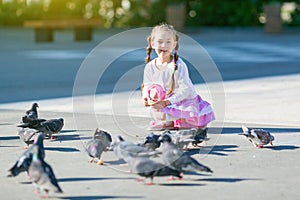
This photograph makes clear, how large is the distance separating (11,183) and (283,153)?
2.74 m

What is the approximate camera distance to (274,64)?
18.3 metres

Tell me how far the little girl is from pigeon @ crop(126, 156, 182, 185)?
2.70 metres

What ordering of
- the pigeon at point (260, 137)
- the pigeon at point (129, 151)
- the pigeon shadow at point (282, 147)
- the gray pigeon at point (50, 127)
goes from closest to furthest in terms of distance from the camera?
the pigeon at point (129, 151), the pigeon at point (260, 137), the pigeon shadow at point (282, 147), the gray pigeon at point (50, 127)

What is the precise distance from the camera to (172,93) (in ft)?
30.8

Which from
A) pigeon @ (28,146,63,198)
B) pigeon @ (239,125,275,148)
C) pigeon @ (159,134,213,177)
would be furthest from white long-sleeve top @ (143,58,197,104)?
pigeon @ (28,146,63,198)

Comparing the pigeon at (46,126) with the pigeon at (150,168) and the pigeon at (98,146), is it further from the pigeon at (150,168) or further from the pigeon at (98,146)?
the pigeon at (150,168)

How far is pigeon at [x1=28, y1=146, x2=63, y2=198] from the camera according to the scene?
614cm

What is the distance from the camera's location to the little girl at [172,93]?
9320 mm

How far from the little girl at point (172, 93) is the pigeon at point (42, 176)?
312 cm

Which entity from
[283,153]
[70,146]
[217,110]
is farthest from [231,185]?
[217,110]

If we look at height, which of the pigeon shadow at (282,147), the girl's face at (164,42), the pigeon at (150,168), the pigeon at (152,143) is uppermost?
the girl's face at (164,42)

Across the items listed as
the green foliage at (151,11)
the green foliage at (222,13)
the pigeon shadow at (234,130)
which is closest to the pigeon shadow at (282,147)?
the pigeon shadow at (234,130)

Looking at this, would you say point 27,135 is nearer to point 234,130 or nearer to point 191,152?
point 191,152

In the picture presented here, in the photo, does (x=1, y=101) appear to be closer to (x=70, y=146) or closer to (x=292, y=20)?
(x=70, y=146)
